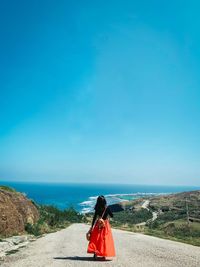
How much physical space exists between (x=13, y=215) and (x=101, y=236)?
1351cm

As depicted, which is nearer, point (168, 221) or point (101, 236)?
point (101, 236)

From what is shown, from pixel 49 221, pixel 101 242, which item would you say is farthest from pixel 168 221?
pixel 101 242

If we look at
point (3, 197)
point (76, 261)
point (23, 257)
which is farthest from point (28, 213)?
point (76, 261)

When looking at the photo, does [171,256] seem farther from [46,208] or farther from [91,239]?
[46,208]

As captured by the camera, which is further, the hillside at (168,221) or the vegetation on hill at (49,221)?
the hillside at (168,221)

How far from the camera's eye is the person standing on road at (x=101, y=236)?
35.1 ft

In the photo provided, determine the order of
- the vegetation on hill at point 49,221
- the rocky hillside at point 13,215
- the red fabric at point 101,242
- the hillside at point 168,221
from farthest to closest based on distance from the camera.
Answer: the hillside at point 168,221 → the vegetation on hill at point 49,221 → the rocky hillside at point 13,215 → the red fabric at point 101,242

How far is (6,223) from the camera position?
68.2 ft

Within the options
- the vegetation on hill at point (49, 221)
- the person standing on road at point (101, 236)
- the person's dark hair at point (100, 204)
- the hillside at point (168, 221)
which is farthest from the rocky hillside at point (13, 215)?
the person's dark hair at point (100, 204)

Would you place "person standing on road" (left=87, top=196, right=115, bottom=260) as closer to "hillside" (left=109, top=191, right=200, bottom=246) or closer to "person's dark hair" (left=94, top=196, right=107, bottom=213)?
"person's dark hair" (left=94, top=196, right=107, bottom=213)

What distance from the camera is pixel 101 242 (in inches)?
424

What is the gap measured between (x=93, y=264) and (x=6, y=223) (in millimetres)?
12301

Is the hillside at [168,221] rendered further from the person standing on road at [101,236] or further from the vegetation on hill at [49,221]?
the person standing on road at [101,236]

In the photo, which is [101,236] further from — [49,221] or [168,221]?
[168,221]
